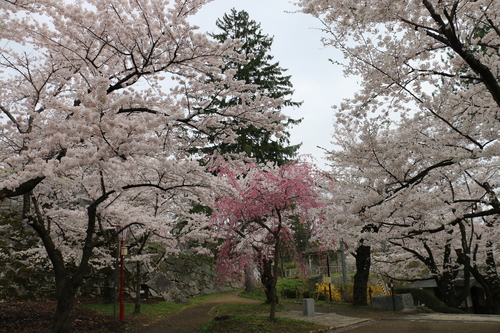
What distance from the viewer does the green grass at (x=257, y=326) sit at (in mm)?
7652

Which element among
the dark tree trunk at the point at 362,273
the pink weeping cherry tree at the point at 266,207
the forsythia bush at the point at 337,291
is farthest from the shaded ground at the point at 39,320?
the forsythia bush at the point at 337,291

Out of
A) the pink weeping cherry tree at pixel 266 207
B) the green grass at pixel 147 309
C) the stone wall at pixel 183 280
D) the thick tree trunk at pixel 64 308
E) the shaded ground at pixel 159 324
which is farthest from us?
the stone wall at pixel 183 280

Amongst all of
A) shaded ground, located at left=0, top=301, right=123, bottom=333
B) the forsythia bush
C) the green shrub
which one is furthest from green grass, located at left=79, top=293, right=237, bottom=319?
the green shrub

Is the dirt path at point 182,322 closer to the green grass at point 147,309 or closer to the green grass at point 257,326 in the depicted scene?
the green grass at point 147,309

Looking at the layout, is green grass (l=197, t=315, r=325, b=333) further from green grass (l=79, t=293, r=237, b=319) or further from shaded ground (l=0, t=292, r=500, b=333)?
green grass (l=79, t=293, r=237, b=319)

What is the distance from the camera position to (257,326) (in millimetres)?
7855

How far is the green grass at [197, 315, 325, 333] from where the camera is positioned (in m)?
7.65

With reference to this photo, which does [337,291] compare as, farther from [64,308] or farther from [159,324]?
[64,308]

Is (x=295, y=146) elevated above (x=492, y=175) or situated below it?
above

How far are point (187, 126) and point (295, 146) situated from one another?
574 inches

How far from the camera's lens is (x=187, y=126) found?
660cm

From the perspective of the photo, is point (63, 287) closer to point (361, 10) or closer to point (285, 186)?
point (285, 186)

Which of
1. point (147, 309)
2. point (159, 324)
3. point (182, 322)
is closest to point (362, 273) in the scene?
point (182, 322)

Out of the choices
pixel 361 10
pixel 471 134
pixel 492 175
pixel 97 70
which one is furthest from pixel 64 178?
pixel 492 175
